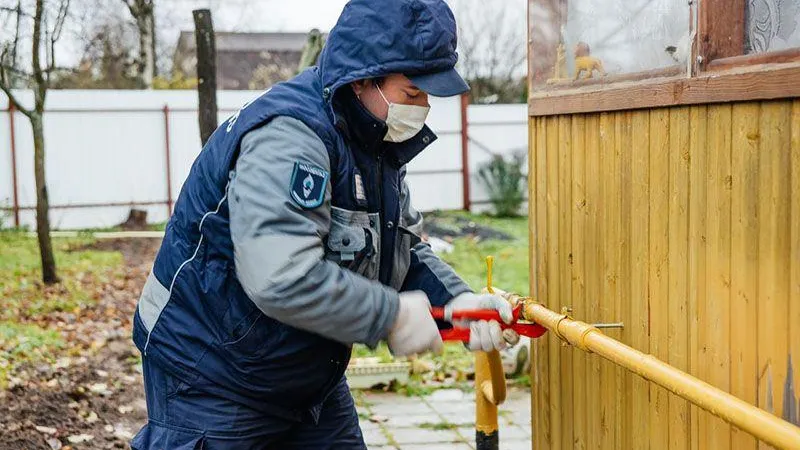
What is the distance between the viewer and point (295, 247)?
A: 7.29 ft

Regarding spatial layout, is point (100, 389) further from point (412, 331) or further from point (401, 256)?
point (412, 331)

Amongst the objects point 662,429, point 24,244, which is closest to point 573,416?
point 662,429

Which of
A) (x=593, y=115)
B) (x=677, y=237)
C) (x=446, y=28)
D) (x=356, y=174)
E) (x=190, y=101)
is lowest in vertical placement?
(x=677, y=237)

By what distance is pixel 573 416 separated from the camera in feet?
11.1

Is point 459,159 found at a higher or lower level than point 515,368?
higher

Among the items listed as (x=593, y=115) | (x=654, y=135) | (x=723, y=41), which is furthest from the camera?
(x=593, y=115)

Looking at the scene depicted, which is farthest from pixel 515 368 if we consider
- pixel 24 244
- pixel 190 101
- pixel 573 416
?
pixel 190 101

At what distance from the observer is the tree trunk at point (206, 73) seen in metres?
7.37

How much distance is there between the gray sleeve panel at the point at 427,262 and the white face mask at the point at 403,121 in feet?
1.16

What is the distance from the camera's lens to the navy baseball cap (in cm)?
244

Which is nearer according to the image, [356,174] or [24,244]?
[356,174]

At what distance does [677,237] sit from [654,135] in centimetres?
31

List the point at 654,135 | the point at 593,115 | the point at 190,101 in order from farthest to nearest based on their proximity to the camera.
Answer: the point at 190,101 → the point at 593,115 → the point at 654,135

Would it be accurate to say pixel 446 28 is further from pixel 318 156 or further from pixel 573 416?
pixel 573 416
